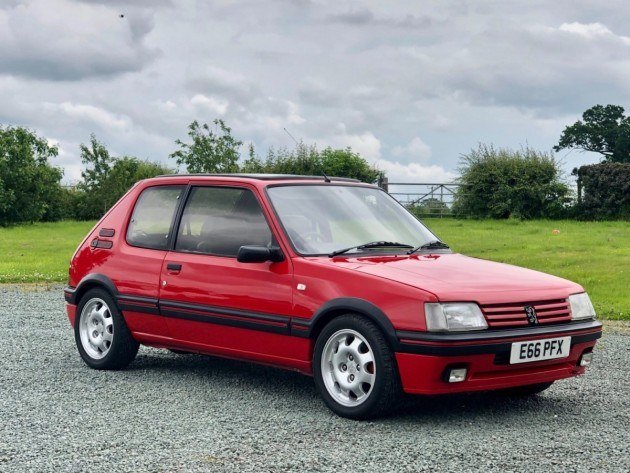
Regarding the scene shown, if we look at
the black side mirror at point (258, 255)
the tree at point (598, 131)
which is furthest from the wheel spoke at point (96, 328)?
the tree at point (598, 131)

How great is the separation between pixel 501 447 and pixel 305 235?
223cm

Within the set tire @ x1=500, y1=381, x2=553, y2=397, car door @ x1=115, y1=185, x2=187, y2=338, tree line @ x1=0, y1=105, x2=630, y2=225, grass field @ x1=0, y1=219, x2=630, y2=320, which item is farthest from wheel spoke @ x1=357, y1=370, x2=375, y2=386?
tree line @ x1=0, y1=105, x2=630, y2=225

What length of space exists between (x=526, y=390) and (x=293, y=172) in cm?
3086

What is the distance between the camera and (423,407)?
6.97 m

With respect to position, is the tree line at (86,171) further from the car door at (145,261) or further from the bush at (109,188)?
the car door at (145,261)

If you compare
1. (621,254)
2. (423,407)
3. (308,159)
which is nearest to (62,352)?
(423,407)

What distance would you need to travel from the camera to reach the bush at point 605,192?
3534cm

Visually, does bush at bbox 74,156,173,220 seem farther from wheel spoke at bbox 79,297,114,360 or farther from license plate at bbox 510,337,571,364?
license plate at bbox 510,337,571,364

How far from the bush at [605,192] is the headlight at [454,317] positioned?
3039cm

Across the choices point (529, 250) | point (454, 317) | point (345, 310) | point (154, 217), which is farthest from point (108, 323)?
point (529, 250)

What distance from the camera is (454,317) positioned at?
6.19 m

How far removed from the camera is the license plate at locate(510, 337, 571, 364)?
631 cm

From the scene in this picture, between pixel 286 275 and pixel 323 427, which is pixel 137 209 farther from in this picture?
pixel 323 427

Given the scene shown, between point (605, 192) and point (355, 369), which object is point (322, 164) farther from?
point (355, 369)
